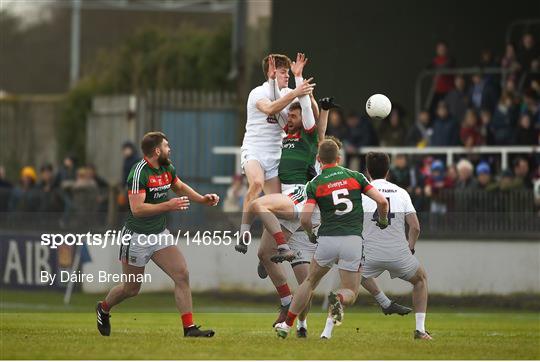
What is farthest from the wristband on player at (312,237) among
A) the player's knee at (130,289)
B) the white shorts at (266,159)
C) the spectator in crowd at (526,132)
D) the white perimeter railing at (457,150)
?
the spectator in crowd at (526,132)

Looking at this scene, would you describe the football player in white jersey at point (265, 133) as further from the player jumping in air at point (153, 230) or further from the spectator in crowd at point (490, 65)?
the spectator in crowd at point (490, 65)

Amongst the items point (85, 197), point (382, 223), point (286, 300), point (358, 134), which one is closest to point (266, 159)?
point (286, 300)

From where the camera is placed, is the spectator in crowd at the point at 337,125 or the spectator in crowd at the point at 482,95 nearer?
the spectator in crowd at the point at 482,95

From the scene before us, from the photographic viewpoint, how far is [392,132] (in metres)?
28.4

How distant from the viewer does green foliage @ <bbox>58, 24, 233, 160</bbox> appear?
41969 mm

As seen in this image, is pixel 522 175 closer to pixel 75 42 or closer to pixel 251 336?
pixel 251 336

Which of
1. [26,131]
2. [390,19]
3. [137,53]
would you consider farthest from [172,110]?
[26,131]

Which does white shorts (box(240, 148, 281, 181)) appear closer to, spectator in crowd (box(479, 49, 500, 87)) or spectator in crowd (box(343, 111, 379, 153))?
spectator in crowd (box(343, 111, 379, 153))

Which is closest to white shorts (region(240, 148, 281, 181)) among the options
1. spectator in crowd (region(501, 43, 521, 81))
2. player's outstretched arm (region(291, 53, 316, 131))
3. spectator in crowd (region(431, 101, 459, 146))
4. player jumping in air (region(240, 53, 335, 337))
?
player jumping in air (region(240, 53, 335, 337))

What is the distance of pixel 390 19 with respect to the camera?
1259 inches

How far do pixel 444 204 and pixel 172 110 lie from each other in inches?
332

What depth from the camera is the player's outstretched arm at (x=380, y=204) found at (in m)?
16.0

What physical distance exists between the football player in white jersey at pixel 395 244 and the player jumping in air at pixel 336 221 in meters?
0.62

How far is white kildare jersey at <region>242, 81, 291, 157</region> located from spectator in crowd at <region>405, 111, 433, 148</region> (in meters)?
9.96
